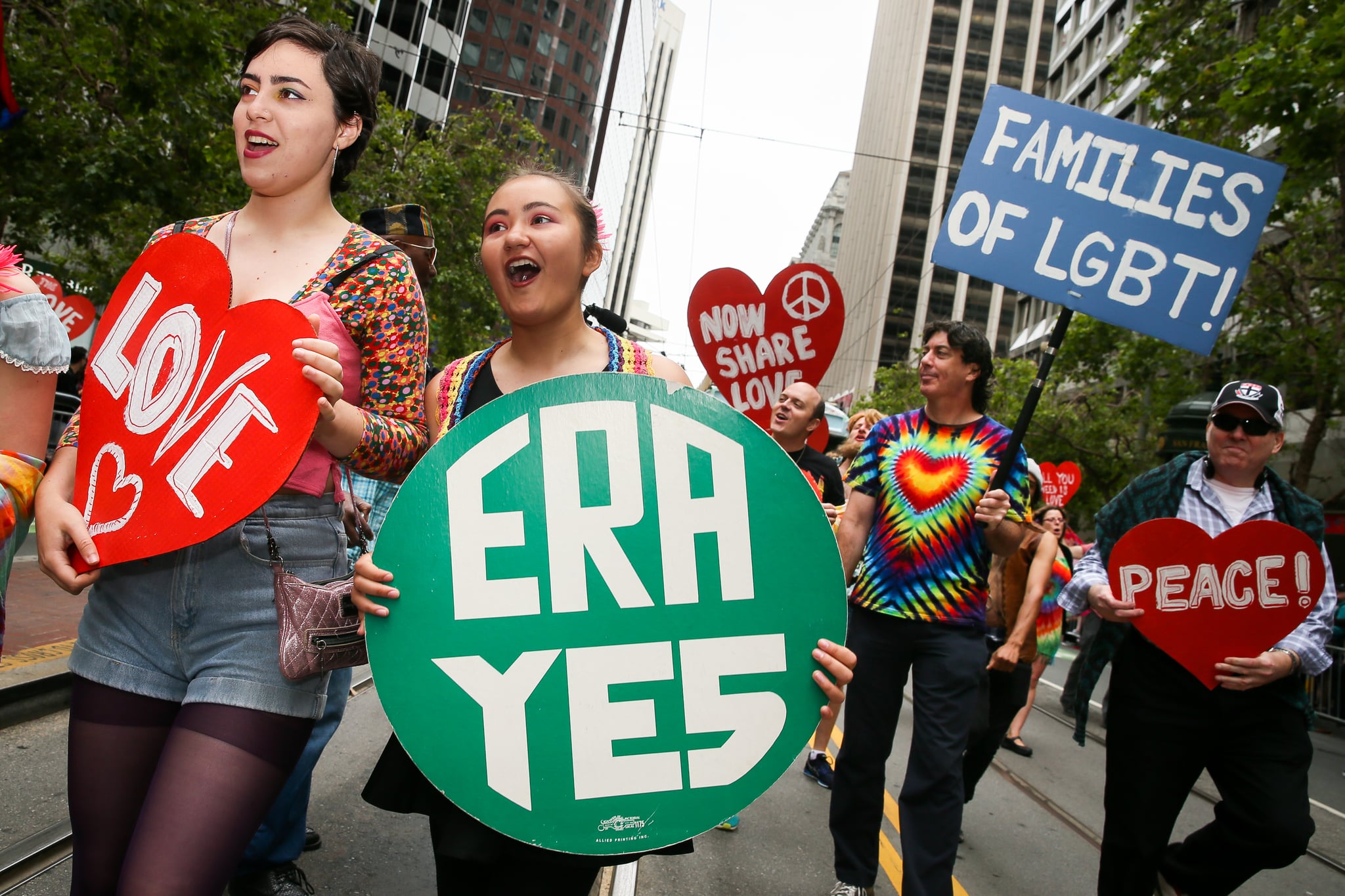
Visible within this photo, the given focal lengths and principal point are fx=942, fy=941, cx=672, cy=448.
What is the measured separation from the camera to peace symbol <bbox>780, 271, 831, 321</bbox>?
524cm

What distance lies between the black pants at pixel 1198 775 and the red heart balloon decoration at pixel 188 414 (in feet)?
9.18

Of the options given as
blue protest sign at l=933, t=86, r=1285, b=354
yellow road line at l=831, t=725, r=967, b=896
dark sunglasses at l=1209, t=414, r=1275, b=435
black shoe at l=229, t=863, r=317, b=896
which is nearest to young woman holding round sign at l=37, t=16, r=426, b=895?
black shoe at l=229, t=863, r=317, b=896

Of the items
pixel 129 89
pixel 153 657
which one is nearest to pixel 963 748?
pixel 153 657

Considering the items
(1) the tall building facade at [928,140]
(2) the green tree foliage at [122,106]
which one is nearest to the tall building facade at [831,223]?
(1) the tall building facade at [928,140]

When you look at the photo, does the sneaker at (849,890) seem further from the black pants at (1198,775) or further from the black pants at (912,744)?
the black pants at (1198,775)

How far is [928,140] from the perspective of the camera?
9356 centimetres

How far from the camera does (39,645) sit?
17.9 ft

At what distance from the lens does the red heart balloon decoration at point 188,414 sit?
1.61 meters

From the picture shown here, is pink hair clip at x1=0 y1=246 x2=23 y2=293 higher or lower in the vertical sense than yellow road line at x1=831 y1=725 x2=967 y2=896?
higher

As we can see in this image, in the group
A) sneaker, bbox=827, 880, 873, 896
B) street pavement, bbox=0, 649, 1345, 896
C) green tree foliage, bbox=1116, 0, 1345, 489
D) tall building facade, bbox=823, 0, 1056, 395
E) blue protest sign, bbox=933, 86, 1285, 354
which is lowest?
street pavement, bbox=0, 649, 1345, 896

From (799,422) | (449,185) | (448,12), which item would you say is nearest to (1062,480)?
(799,422)

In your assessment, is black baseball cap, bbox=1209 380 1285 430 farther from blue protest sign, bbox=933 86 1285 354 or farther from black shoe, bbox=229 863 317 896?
black shoe, bbox=229 863 317 896

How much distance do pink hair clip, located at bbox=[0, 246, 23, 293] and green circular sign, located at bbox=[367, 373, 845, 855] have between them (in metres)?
1.02

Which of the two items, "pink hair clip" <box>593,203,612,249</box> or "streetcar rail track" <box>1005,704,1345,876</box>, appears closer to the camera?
"pink hair clip" <box>593,203,612,249</box>
